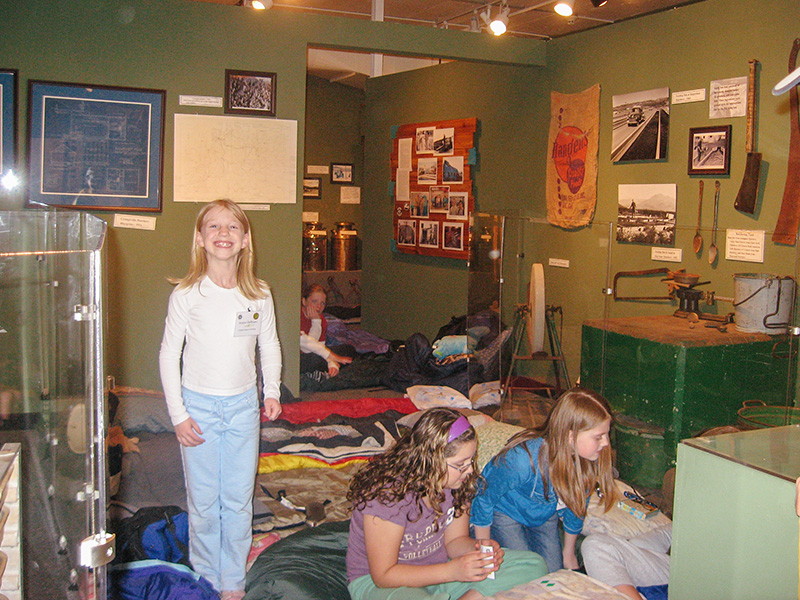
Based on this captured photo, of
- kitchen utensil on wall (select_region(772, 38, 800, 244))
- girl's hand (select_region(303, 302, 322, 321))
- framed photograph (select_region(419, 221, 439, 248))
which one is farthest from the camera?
framed photograph (select_region(419, 221, 439, 248))

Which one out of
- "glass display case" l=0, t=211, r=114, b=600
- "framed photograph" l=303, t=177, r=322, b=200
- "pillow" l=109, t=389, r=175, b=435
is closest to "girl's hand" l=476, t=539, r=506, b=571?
"glass display case" l=0, t=211, r=114, b=600

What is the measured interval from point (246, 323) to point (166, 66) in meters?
3.02

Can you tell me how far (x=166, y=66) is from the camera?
497 centimetres

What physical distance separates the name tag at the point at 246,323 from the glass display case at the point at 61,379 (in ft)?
3.80

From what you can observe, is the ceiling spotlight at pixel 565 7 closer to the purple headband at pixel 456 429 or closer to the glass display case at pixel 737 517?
the purple headband at pixel 456 429

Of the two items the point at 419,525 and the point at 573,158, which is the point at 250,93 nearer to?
the point at 573,158

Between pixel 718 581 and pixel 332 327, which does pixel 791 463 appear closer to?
pixel 718 581

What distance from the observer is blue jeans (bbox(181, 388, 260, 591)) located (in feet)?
8.63

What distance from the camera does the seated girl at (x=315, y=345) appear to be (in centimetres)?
582

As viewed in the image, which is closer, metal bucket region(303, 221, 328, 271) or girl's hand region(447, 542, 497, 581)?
girl's hand region(447, 542, 497, 581)

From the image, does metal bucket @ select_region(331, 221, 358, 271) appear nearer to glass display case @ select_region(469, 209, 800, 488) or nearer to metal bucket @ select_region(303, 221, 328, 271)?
metal bucket @ select_region(303, 221, 328, 271)

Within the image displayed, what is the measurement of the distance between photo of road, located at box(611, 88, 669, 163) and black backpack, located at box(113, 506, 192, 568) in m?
3.84

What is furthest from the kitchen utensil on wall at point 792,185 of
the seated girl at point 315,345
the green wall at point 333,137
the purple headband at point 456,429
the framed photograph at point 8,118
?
the green wall at point 333,137

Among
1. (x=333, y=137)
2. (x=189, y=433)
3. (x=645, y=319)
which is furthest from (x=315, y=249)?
(x=189, y=433)
